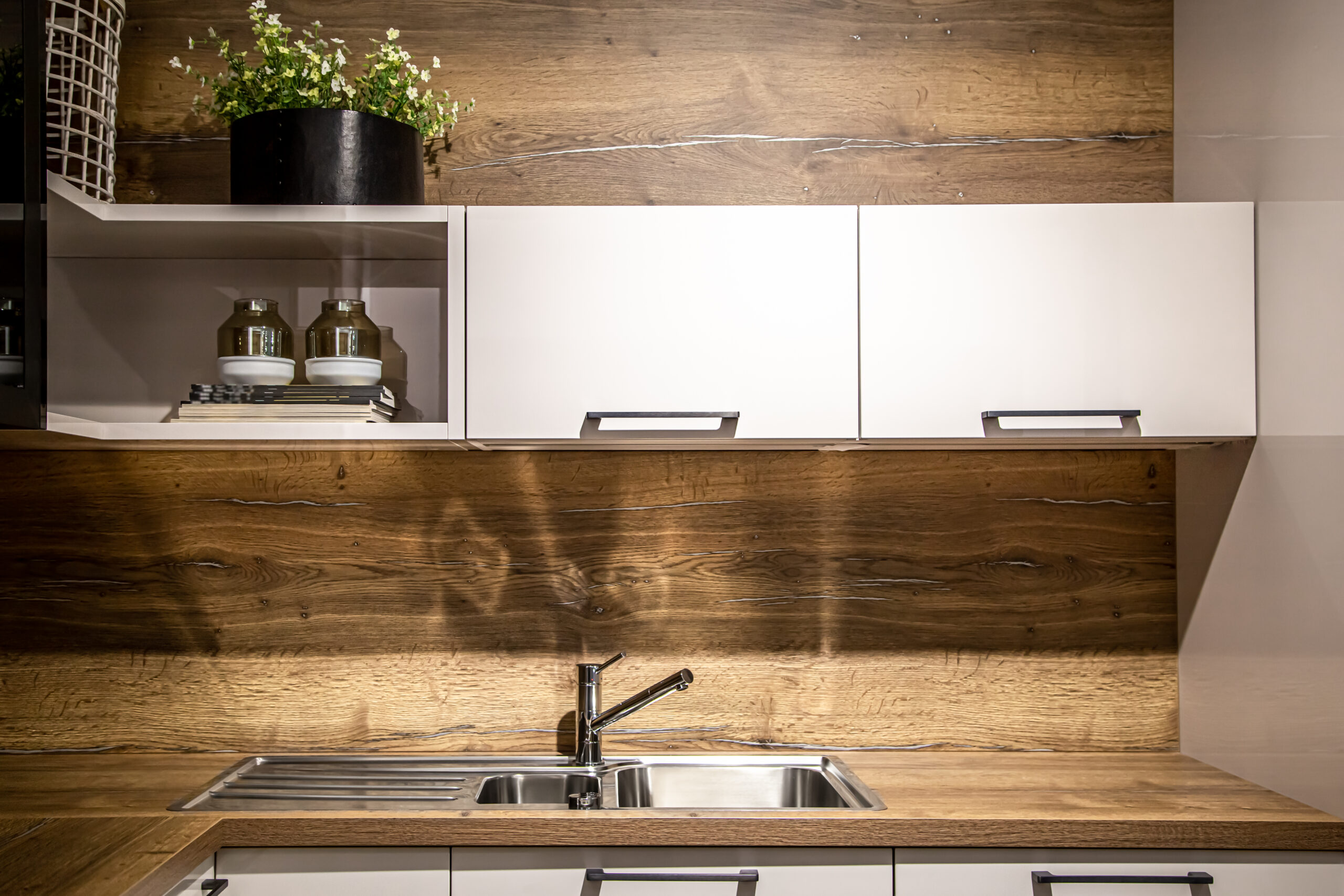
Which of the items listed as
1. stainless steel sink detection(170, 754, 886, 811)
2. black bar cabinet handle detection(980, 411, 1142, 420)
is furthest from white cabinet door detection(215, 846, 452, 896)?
black bar cabinet handle detection(980, 411, 1142, 420)

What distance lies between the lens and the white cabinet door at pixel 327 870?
1.54 metres

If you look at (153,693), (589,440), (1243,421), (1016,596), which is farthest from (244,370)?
(1243,421)

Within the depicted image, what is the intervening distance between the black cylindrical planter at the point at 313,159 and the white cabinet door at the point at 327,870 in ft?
3.64

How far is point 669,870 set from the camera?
1533 millimetres

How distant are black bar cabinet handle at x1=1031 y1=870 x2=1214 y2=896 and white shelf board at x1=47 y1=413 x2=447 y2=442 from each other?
1235mm

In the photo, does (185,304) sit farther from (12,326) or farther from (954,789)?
(954,789)

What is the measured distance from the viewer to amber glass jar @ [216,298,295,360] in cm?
178

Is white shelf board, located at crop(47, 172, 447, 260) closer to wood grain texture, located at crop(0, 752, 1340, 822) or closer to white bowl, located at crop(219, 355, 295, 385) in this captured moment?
white bowl, located at crop(219, 355, 295, 385)

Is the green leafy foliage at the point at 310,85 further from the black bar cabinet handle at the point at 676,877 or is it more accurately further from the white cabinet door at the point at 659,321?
the black bar cabinet handle at the point at 676,877

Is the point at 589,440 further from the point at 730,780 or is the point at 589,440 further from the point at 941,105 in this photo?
the point at 941,105

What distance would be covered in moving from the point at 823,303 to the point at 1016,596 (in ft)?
2.66

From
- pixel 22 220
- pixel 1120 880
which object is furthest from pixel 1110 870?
pixel 22 220

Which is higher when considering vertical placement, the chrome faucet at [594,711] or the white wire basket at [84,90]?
the white wire basket at [84,90]

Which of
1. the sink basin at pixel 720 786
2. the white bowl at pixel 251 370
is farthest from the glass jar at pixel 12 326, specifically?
the sink basin at pixel 720 786
